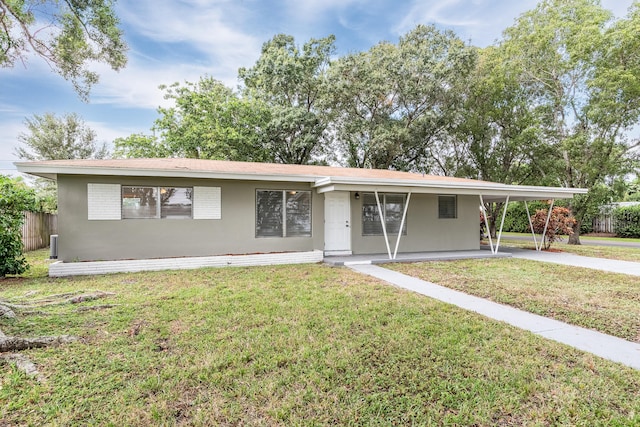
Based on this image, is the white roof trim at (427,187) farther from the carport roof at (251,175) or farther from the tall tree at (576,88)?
the tall tree at (576,88)

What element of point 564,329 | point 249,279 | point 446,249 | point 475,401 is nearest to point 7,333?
point 249,279

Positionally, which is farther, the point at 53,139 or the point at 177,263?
the point at 53,139

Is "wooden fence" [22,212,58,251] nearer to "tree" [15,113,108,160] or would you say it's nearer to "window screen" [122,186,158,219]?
"window screen" [122,186,158,219]

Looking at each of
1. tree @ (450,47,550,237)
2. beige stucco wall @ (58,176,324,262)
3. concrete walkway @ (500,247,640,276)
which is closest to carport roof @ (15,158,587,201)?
beige stucco wall @ (58,176,324,262)

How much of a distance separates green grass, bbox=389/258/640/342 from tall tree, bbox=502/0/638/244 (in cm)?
818

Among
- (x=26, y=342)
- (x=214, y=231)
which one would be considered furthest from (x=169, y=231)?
(x=26, y=342)

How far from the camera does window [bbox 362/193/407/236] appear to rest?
9.97 meters

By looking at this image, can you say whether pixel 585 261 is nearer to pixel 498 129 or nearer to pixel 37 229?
pixel 498 129

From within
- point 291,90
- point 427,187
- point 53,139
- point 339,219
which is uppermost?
point 291,90

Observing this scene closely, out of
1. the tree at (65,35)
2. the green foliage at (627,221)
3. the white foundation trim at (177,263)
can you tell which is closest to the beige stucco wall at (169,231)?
the white foundation trim at (177,263)

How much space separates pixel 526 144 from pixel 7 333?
18.5m

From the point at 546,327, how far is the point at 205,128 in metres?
16.8

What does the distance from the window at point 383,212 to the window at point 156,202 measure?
503 centimetres

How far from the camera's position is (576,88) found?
46.2 feet
